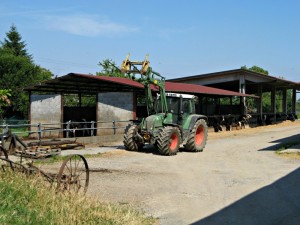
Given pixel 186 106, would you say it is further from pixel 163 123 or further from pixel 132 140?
pixel 132 140

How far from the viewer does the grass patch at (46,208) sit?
17.5ft

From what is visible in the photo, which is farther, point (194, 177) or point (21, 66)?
point (21, 66)

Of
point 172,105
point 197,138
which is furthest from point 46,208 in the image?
point 197,138

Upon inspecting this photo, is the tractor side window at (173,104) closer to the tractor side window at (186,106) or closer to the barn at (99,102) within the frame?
the tractor side window at (186,106)

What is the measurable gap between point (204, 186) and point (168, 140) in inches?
217

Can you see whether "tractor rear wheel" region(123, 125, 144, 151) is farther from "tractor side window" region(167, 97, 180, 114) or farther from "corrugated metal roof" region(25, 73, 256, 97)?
"corrugated metal roof" region(25, 73, 256, 97)

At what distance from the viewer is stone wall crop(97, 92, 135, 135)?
2306 cm

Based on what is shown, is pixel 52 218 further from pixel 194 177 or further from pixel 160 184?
pixel 194 177

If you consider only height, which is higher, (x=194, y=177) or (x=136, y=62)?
(x=136, y=62)

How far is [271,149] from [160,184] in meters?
8.98

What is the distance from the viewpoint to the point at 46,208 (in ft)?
19.2

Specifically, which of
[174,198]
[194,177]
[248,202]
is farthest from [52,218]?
[194,177]

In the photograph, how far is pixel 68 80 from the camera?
2309 centimetres

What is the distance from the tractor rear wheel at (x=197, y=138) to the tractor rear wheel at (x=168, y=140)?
944 mm
